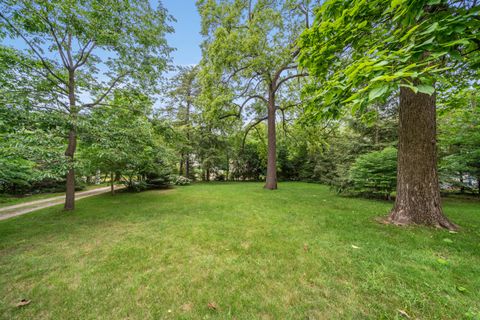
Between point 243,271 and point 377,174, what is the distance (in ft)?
22.3

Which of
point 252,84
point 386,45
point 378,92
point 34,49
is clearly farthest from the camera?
point 252,84

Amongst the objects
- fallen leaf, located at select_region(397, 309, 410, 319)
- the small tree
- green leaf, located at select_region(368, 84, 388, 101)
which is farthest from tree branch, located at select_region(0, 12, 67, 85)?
fallen leaf, located at select_region(397, 309, 410, 319)

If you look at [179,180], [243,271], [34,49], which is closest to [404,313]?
[243,271]

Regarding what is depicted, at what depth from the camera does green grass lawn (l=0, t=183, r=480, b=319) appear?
5.68 feet

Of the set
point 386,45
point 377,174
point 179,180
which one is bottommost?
point 179,180

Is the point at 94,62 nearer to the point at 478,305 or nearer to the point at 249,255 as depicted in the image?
the point at 249,255

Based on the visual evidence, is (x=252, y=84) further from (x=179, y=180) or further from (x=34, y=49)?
(x=34, y=49)

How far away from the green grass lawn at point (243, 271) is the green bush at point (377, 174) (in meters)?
2.59

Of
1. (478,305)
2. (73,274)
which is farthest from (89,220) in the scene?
(478,305)

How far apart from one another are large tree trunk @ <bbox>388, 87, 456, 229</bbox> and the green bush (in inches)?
120

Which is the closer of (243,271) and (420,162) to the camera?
(243,271)

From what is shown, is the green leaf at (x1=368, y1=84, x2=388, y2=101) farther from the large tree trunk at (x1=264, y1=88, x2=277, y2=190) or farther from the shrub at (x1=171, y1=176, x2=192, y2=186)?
the shrub at (x1=171, y1=176, x2=192, y2=186)

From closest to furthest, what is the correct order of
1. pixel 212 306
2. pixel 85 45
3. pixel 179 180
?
pixel 212 306 < pixel 85 45 < pixel 179 180

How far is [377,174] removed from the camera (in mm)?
6742
